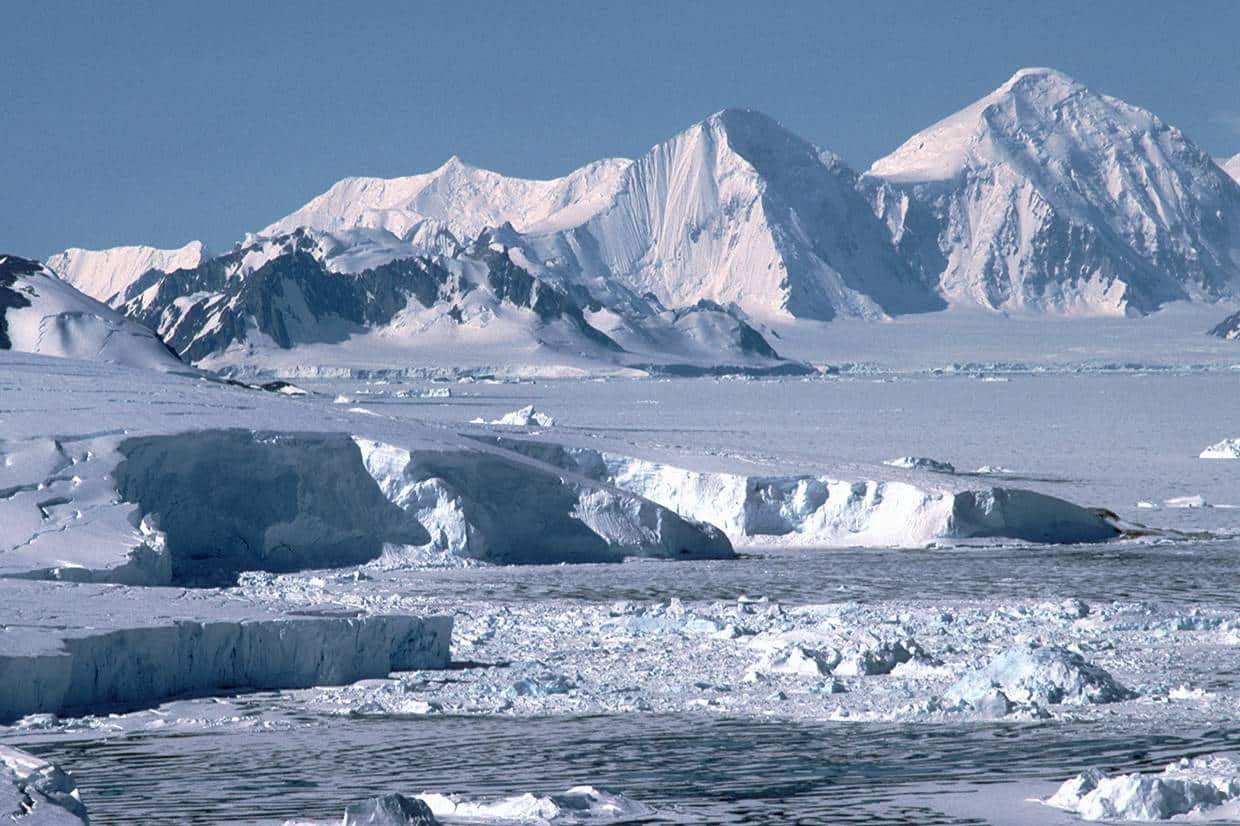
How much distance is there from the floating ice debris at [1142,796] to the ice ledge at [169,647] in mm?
6561

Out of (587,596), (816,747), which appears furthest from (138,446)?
(816,747)

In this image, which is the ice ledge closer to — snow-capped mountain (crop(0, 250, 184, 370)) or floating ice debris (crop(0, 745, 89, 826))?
floating ice debris (crop(0, 745, 89, 826))

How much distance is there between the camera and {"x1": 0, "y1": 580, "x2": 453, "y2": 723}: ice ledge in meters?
13.0

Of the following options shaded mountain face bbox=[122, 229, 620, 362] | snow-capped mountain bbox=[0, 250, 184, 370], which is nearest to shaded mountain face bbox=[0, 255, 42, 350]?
snow-capped mountain bbox=[0, 250, 184, 370]

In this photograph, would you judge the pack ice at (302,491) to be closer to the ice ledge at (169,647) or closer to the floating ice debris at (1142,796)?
the ice ledge at (169,647)

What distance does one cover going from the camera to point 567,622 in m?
17.6

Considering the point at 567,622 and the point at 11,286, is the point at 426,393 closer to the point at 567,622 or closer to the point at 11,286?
the point at 11,286

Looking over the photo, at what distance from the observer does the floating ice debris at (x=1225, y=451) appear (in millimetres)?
41378

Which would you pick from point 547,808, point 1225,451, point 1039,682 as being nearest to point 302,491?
point 1039,682

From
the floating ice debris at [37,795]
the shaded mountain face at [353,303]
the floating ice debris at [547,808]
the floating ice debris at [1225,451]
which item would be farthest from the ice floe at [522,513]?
the shaded mountain face at [353,303]

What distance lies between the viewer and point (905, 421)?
63.0m

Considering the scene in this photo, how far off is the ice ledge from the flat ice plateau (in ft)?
0.10

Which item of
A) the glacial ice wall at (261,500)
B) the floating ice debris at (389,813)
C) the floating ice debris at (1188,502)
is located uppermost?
the glacial ice wall at (261,500)

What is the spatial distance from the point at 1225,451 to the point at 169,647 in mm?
32795
